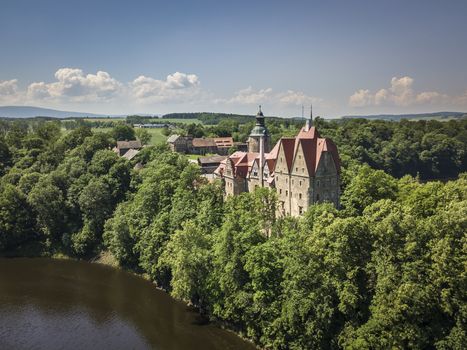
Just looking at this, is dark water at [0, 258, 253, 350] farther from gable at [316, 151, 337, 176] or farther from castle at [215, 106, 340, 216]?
gable at [316, 151, 337, 176]

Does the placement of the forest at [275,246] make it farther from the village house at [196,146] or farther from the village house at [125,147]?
the village house at [196,146]

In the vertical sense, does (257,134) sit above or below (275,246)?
above

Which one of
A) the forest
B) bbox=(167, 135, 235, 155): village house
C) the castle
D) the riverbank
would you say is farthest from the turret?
bbox=(167, 135, 235, 155): village house

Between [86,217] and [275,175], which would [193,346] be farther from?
[86,217]

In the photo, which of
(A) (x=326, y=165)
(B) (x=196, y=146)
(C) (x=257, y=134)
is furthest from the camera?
(B) (x=196, y=146)

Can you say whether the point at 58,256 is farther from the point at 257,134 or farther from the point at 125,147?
the point at 125,147

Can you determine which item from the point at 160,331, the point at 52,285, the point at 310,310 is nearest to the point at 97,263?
the point at 52,285

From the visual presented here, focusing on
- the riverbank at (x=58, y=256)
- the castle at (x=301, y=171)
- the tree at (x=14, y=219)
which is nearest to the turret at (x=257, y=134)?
the castle at (x=301, y=171)

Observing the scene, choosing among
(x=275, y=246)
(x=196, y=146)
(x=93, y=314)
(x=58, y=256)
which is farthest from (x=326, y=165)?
(x=196, y=146)
